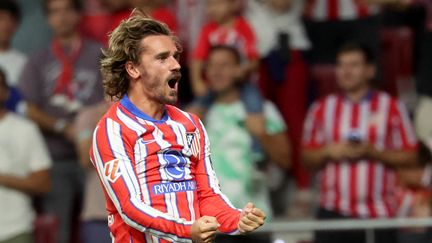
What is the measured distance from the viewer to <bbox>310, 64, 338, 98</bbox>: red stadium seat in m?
9.36

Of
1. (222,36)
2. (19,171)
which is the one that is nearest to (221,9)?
(222,36)

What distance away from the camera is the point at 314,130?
870 cm

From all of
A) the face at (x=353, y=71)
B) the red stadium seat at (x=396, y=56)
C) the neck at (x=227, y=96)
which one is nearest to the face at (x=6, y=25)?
the neck at (x=227, y=96)

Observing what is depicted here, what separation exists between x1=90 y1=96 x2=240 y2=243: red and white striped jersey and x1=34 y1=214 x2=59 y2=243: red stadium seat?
3.66m

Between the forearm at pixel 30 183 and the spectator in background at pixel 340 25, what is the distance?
2317mm

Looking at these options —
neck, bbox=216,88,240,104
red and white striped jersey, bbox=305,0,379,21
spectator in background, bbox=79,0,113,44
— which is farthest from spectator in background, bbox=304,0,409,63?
spectator in background, bbox=79,0,113,44

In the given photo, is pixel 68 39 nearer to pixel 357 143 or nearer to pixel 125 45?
pixel 357 143

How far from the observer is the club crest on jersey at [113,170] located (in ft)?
16.5

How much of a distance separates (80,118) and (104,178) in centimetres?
370

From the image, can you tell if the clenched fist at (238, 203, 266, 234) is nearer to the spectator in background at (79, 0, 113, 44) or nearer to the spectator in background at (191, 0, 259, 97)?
the spectator in background at (191, 0, 259, 97)

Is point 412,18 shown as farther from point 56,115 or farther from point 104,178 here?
point 104,178

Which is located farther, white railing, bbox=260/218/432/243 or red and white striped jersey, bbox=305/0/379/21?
red and white striped jersey, bbox=305/0/379/21

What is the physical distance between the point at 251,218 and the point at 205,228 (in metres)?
0.21

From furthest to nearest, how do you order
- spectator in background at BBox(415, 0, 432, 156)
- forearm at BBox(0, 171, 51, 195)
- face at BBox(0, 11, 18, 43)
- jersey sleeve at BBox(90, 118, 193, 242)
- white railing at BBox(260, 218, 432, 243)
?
face at BBox(0, 11, 18, 43)
spectator in background at BBox(415, 0, 432, 156)
forearm at BBox(0, 171, 51, 195)
white railing at BBox(260, 218, 432, 243)
jersey sleeve at BBox(90, 118, 193, 242)
